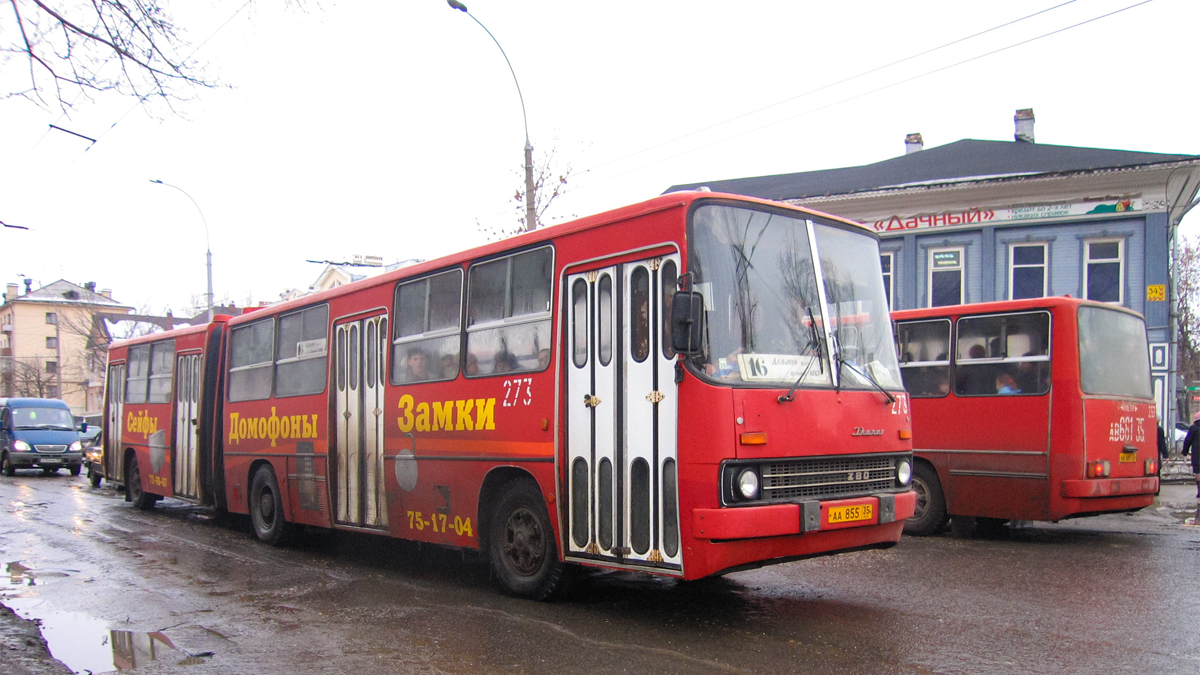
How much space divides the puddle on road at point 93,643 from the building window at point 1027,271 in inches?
983

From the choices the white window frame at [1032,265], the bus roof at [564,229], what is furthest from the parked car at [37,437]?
the white window frame at [1032,265]

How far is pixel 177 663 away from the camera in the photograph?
6207mm

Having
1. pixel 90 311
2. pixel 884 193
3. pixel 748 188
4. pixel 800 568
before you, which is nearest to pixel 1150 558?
pixel 800 568

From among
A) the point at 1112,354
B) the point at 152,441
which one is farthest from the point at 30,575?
the point at 1112,354

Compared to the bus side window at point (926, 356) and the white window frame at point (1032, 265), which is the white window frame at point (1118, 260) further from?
the bus side window at point (926, 356)

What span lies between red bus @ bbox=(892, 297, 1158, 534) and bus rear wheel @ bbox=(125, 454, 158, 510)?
12.8m

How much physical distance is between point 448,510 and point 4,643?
11.5 ft

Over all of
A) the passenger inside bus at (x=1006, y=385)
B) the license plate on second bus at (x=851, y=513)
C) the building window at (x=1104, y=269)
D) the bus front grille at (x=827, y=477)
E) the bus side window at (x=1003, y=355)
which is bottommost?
the license plate on second bus at (x=851, y=513)

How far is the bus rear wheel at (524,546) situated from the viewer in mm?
7609

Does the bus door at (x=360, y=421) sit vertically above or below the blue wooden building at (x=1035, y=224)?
below

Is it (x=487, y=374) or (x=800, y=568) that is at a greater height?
(x=487, y=374)

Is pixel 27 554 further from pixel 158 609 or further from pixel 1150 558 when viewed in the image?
pixel 1150 558

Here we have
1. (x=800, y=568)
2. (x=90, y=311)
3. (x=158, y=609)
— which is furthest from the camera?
(x=90, y=311)

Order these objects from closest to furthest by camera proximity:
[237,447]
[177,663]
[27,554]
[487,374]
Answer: [177,663], [487,374], [27,554], [237,447]
